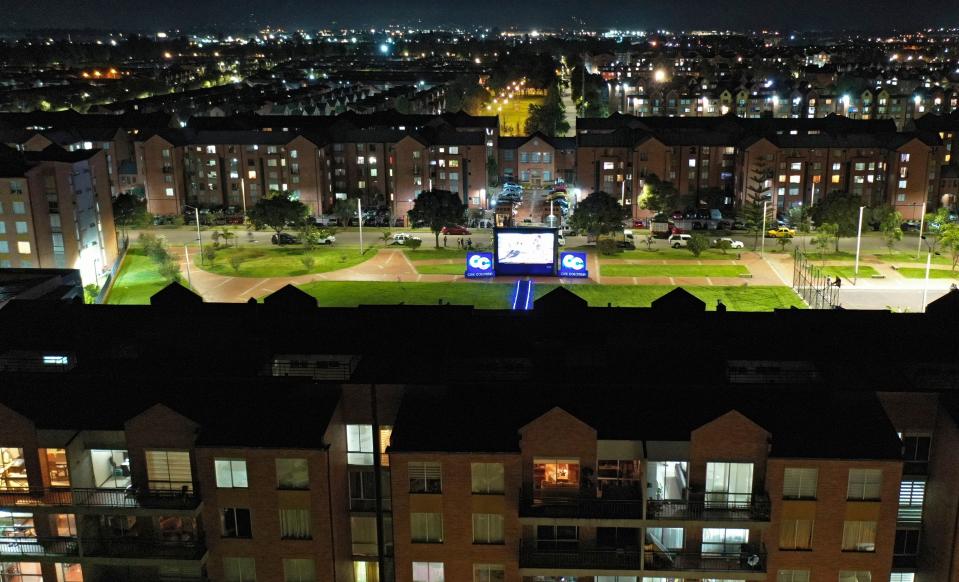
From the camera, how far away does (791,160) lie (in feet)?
204

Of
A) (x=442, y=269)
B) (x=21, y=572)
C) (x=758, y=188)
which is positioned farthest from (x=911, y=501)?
(x=758, y=188)

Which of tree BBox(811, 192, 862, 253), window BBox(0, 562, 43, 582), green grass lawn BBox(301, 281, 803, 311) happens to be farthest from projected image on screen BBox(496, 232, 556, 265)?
window BBox(0, 562, 43, 582)

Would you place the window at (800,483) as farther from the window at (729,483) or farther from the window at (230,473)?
the window at (230,473)

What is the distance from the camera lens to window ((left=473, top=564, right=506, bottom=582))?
52.6 ft

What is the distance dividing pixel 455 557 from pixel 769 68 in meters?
151

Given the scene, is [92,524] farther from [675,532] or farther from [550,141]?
[550,141]

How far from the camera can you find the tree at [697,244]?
164 ft

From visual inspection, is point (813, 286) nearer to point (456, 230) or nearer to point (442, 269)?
point (442, 269)

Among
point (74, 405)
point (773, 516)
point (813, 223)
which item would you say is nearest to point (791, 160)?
point (813, 223)

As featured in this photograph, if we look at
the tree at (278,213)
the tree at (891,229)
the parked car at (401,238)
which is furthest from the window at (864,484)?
the tree at (278,213)

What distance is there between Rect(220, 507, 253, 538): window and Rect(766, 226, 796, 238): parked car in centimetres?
4505

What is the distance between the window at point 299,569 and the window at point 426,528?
78.1 inches

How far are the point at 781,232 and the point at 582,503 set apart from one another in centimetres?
4417

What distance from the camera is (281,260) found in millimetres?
50719
